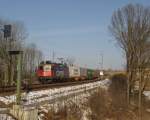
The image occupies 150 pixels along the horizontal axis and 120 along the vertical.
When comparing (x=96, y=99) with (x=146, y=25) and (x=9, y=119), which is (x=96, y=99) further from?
(x=146, y=25)

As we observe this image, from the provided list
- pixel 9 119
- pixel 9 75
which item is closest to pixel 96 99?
pixel 9 119

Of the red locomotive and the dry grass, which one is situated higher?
the red locomotive

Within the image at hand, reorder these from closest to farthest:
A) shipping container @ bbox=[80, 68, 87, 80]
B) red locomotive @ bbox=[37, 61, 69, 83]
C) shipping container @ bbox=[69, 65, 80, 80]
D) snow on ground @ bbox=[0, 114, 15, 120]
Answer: snow on ground @ bbox=[0, 114, 15, 120]
red locomotive @ bbox=[37, 61, 69, 83]
shipping container @ bbox=[69, 65, 80, 80]
shipping container @ bbox=[80, 68, 87, 80]

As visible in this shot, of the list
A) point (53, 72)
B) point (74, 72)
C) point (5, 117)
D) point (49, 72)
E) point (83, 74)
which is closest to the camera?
point (5, 117)

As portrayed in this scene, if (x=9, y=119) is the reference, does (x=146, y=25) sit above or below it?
above

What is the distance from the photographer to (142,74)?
40625 mm

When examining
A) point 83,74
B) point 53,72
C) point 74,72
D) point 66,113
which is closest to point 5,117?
point 66,113

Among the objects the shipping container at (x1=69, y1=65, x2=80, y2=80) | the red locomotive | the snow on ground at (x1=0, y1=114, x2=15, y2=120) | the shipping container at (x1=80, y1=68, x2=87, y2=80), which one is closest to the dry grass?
the snow on ground at (x1=0, y1=114, x2=15, y2=120)

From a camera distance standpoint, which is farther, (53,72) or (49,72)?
(53,72)

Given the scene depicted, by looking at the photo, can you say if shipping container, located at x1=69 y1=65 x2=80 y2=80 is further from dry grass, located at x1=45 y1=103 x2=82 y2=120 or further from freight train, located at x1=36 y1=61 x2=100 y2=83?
dry grass, located at x1=45 y1=103 x2=82 y2=120

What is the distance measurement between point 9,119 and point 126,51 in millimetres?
31191

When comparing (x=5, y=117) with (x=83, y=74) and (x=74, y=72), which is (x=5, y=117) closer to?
(x=74, y=72)

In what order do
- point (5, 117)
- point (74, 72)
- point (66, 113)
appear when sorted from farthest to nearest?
1. point (74, 72)
2. point (66, 113)
3. point (5, 117)

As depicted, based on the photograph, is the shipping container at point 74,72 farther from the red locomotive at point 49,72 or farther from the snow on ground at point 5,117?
the snow on ground at point 5,117
